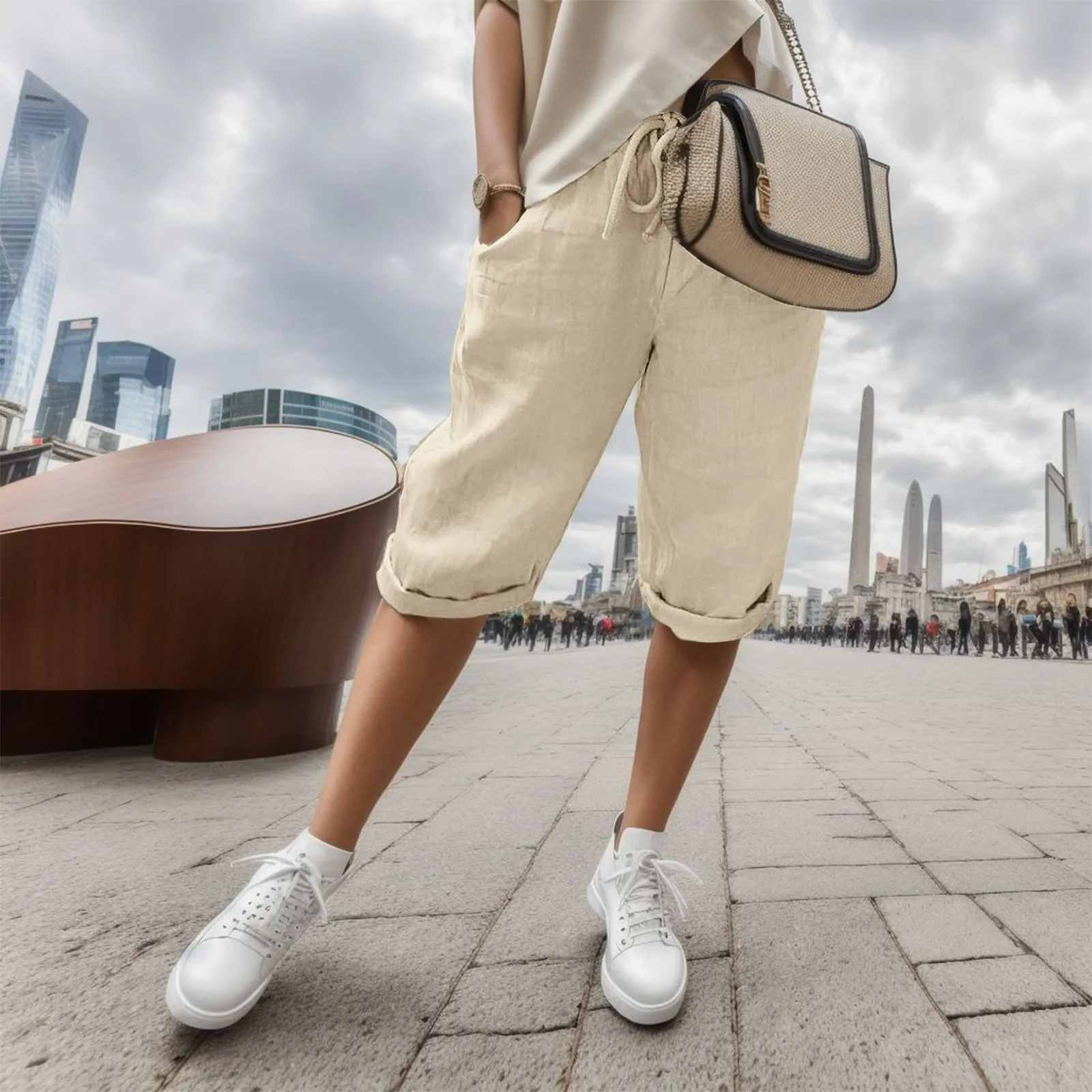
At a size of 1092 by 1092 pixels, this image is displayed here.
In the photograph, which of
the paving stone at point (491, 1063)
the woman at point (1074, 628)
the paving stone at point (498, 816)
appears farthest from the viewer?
the woman at point (1074, 628)

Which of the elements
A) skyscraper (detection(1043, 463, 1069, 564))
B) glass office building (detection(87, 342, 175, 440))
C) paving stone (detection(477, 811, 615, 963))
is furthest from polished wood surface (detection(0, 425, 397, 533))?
glass office building (detection(87, 342, 175, 440))

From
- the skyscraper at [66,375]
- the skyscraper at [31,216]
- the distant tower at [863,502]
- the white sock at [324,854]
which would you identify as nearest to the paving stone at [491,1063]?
the white sock at [324,854]

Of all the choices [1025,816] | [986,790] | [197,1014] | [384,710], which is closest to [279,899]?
[197,1014]

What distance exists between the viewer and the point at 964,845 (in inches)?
68.9

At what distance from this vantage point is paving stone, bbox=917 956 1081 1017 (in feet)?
3.18

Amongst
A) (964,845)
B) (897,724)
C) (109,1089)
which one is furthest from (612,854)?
(897,724)

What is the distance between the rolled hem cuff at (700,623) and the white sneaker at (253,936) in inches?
24.1

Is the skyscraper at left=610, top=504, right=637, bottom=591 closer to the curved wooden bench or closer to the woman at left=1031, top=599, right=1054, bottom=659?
the woman at left=1031, top=599, right=1054, bottom=659

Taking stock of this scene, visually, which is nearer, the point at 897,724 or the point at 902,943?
the point at 902,943

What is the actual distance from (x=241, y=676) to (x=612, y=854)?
5.56 feet

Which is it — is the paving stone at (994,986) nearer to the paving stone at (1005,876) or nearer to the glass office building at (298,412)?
the paving stone at (1005,876)

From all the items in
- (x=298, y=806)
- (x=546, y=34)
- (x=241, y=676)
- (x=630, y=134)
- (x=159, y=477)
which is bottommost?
(x=298, y=806)

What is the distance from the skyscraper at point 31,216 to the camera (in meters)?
121

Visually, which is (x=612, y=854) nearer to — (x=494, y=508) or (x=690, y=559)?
(x=690, y=559)
